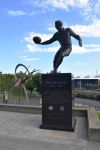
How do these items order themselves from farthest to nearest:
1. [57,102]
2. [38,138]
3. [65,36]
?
1. [65,36]
2. [57,102]
3. [38,138]

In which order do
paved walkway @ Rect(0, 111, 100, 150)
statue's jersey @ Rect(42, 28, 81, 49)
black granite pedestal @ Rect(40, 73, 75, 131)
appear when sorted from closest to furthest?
paved walkway @ Rect(0, 111, 100, 150) < black granite pedestal @ Rect(40, 73, 75, 131) < statue's jersey @ Rect(42, 28, 81, 49)

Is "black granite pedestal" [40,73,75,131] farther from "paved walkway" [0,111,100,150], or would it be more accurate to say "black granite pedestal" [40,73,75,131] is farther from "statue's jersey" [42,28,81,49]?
"statue's jersey" [42,28,81,49]

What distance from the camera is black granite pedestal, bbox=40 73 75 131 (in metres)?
10.7

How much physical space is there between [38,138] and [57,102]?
6.01ft

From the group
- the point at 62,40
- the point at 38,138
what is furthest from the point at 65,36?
the point at 38,138

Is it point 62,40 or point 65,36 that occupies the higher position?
point 65,36

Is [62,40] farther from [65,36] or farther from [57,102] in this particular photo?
[57,102]

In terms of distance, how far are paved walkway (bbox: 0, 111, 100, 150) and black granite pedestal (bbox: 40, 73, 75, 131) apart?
1.18ft

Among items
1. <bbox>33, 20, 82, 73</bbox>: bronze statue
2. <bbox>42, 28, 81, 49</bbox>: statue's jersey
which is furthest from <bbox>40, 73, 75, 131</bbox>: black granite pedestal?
<bbox>42, 28, 81, 49</bbox>: statue's jersey

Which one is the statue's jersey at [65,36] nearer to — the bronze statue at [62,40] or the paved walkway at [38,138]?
the bronze statue at [62,40]

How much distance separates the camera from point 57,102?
1080 centimetres

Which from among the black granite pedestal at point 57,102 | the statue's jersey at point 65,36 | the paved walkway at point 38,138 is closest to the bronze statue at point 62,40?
the statue's jersey at point 65,36

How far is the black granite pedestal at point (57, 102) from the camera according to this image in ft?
35.0

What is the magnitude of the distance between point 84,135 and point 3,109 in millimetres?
7295
